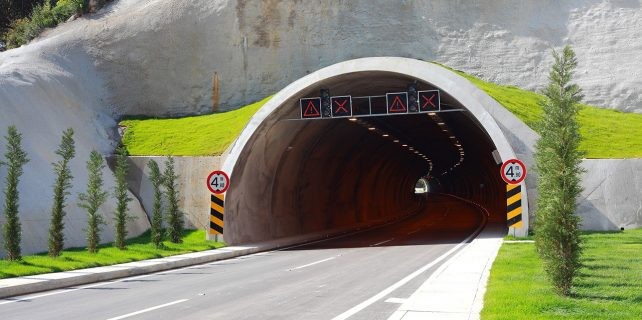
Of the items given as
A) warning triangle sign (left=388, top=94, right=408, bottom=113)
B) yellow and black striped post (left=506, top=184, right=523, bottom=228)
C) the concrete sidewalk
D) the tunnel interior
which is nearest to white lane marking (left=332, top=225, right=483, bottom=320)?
the concrete sidewalk

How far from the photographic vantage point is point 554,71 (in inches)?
461

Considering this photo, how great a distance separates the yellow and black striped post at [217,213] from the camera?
87.5 ft

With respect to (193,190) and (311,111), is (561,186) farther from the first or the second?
(193,190)

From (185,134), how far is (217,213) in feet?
36.5

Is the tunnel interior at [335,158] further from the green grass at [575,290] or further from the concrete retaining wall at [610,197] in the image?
the green grass at [575,290]

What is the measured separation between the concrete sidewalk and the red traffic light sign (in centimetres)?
1087

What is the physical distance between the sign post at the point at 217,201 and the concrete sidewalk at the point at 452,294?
10.4m

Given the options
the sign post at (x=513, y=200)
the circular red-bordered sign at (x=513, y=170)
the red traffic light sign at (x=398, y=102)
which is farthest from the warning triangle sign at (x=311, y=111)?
the circular red-bordered sign at (x=513, y=170)

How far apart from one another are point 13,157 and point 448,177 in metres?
78.6

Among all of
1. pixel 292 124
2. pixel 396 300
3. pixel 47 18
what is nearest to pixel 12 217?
pixel 396 300


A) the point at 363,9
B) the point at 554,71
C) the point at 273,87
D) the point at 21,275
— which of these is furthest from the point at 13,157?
the point at 363,9

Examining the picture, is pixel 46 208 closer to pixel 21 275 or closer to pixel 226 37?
pixel 21 275

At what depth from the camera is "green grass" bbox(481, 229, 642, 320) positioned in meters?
9.48

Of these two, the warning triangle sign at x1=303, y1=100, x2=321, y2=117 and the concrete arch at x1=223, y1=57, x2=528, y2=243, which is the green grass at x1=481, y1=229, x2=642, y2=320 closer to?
the concrete arch at x1=223, y1=57, x2=528, y2=243
